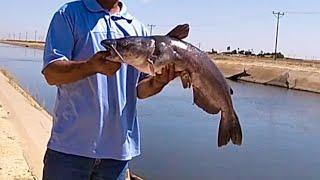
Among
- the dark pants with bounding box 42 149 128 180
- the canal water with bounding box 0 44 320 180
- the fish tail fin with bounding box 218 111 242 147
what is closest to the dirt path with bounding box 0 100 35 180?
the canal water with bounding box 0 44 320 180

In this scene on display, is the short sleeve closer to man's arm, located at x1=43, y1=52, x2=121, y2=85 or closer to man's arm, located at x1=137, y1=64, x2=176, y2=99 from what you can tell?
man's arm, located at x1=43, y1=52, x2=121, y2=85

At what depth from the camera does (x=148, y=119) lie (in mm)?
23188

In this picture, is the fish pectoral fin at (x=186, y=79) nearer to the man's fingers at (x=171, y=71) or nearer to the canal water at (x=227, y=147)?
the man's fingers at (x=171, y=71)

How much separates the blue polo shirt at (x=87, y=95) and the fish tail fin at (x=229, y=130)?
550 mm

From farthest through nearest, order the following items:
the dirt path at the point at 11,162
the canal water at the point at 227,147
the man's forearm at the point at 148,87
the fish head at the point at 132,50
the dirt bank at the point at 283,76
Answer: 1. the dirt bank at the point at 283,76
2. the canal water at the point at 227,147
3. the dirt path at the point at 11,162
4. the man's forearm at the point at 148,87
5. the fish head at the point at 132,50

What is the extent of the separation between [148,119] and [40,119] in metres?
4.77

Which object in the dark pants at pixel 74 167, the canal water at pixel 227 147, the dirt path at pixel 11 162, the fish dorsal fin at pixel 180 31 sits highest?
the fish dorsal fin at pixel 180 31

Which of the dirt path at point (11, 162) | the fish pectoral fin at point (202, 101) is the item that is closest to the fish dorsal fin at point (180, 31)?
the fish pectoral fin at point (202, 101)

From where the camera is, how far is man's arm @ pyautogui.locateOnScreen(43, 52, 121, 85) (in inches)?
112

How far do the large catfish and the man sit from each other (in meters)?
0.09

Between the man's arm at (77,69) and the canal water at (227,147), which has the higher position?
the man's arm at (77,69)

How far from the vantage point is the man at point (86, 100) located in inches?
120

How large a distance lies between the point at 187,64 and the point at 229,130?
18.6 inches

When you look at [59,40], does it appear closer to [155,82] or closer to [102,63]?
[102,63]
